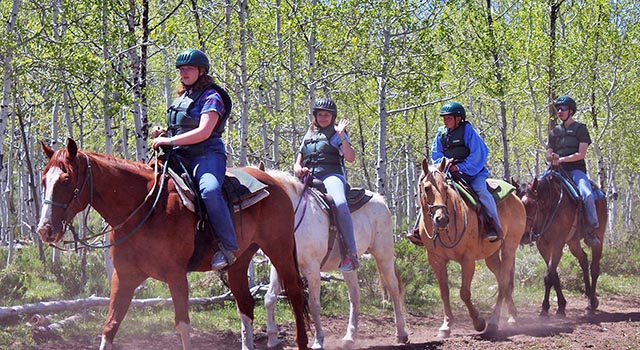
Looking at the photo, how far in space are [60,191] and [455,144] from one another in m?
5.75

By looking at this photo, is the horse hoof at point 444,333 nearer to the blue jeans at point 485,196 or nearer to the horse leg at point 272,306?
the blue jeans at point 485,196

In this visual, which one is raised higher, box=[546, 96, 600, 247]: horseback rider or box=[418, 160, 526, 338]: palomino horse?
box=[546, 96, 600, 247]: horseback rider

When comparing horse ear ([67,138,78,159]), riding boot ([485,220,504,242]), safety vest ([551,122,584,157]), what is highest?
safety vest ([551,122,584,157])

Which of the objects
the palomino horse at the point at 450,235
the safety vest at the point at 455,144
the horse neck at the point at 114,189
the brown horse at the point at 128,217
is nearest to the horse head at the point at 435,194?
the palomino horse at the point at 450,235

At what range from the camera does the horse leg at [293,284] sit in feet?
24.1

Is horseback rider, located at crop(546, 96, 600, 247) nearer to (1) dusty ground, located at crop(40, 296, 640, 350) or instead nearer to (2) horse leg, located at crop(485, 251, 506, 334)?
(1) dusty ground, located at crop(40, 296, 640, 350)

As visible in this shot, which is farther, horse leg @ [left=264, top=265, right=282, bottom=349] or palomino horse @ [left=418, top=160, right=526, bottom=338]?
palomino horse @ [left=418, top=160, right=526, bottom=338]

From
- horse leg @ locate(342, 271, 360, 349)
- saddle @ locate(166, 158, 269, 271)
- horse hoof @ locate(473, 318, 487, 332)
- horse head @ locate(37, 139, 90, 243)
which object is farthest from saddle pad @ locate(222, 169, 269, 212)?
horse hoof @ locate(473, 318, 487, 332)

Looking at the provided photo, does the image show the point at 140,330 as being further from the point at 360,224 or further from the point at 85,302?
the point at 360,224

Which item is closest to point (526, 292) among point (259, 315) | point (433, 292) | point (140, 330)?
point (433, 292)

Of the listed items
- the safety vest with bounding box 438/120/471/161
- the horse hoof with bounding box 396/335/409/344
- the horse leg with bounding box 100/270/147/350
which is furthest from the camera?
the safety vest with bounding box 438/120/471/161

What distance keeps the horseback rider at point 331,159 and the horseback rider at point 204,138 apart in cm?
226

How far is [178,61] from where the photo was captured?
6539 mm

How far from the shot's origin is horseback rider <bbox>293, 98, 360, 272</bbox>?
8.66 m
